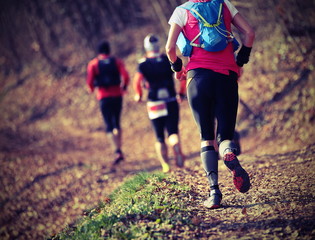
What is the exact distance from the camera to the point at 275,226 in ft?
8.63

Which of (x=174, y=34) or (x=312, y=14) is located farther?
(x=312, y=14)

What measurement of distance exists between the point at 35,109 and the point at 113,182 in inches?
344

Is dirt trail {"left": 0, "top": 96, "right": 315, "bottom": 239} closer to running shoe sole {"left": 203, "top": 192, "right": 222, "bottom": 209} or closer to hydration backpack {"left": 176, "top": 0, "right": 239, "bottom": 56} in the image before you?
running shoe sole {"left": 203, "top": 192, "right": 222, "bottom": 209}

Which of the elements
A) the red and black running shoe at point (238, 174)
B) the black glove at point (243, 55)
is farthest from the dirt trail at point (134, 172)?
the black glove at point (243, 55)

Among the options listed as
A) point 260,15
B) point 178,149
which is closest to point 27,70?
point 260,15

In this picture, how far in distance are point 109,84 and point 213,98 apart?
385 centimetres

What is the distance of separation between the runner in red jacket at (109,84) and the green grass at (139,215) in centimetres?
300

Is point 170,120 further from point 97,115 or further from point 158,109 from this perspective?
point 97,115

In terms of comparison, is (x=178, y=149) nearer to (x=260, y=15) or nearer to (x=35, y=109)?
(x=260, y=15)

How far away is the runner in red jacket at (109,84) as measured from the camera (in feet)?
21.3

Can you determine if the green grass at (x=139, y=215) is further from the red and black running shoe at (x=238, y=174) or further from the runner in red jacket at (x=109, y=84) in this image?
the runner in red jacket at (x=109, y=84)

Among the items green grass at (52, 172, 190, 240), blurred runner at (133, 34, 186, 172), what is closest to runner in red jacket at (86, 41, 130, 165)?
blurred runner at (133, 34, 186, 172)

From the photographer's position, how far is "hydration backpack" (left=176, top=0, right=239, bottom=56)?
116 inches

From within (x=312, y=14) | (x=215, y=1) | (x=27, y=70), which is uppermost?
(x=27, y=70)
